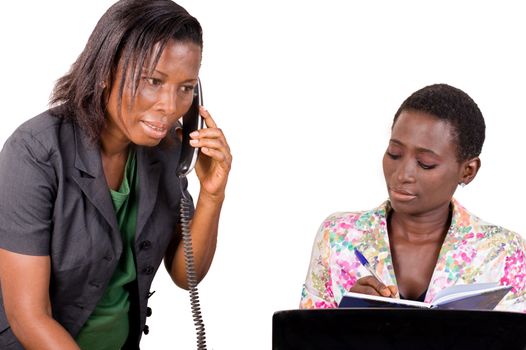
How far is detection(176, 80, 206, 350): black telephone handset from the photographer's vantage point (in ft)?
8.00

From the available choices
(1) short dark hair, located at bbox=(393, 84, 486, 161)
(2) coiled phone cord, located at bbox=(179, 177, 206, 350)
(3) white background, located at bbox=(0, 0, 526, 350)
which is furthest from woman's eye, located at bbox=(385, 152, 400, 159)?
(3) white background, located at bbox=(0, 0, 526, 350)

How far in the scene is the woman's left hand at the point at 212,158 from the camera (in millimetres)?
2422

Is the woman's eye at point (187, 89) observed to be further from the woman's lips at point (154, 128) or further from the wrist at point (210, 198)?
the wrist at point (210, 198)

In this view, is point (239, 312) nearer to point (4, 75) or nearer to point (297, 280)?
point (297, 280)

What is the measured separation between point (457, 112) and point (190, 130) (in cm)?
A: 67

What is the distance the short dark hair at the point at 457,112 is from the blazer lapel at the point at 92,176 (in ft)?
2.61

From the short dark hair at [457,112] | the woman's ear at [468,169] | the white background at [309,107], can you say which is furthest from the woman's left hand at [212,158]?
the white background at [309,107]

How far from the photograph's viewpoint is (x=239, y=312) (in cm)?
377

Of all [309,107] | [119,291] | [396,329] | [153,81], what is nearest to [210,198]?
[119,291]

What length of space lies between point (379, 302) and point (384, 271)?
616 mm

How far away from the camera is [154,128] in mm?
2232

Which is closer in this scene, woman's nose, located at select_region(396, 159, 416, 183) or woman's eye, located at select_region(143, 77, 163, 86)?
woman's eye, located at select_region(143, 77, 163, 86)

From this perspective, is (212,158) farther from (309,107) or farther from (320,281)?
(309,107)

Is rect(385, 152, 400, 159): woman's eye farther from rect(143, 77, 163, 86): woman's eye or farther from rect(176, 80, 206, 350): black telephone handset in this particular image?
rect(143, 77, 163, 86): woman's eye
